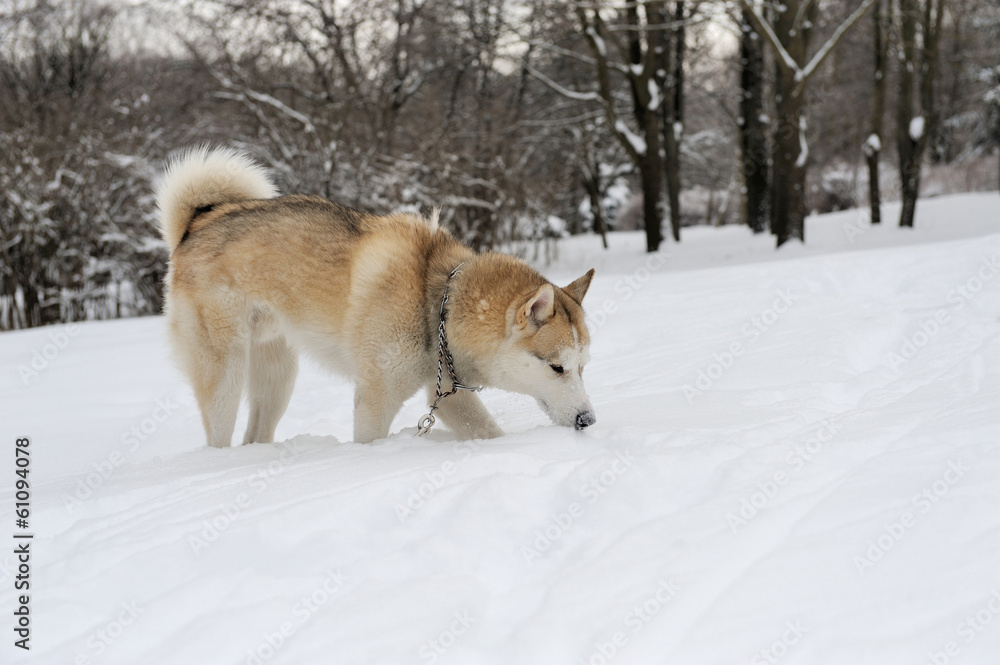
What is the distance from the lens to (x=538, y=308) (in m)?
3.60

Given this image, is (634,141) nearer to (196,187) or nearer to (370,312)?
(196,187)

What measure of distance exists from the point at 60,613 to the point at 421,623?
1.15 m

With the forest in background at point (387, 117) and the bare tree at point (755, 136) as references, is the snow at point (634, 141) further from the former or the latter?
the bare tree at point (755, 136)

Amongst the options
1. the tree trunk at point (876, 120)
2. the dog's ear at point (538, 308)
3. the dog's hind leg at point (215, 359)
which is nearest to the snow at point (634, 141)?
the tree trunk at point (876, 120)

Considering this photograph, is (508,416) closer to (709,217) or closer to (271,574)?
(271,574)

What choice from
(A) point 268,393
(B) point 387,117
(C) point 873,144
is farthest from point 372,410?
(C) point 873,144

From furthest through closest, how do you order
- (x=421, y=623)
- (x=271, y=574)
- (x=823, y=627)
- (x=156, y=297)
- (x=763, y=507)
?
(x=156, y=297) → (x=763, y=507) → (x=271, y=574) → (x=421, y=623) → (x=823, y=627)

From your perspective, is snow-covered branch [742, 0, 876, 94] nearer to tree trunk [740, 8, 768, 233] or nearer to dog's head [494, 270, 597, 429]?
tree trunk [740, 8, 768, 233]

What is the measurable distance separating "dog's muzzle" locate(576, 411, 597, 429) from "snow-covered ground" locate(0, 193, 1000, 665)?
0.12 meters

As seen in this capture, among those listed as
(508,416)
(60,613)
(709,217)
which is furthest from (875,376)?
(709,217)

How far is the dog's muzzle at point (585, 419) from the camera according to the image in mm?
3443

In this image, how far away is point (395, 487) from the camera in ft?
9.14

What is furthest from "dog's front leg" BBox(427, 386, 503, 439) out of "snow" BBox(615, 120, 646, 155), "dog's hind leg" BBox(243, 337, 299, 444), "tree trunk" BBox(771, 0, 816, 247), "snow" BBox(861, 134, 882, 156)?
"snow" BBox(861, 134, 882, 156)

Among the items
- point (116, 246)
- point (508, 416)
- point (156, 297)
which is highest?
point (116, 246)
